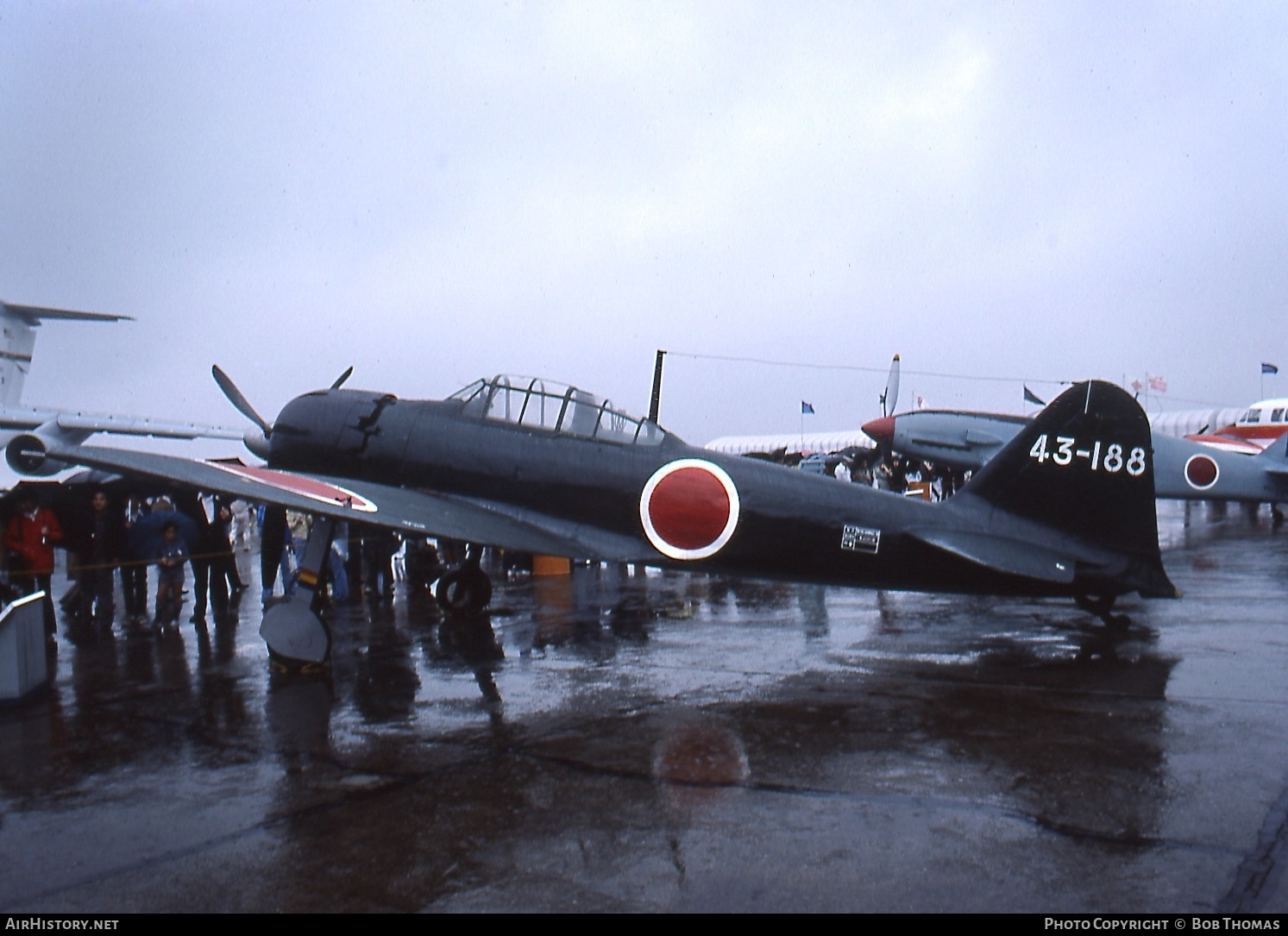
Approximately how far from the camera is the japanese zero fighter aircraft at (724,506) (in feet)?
24.6

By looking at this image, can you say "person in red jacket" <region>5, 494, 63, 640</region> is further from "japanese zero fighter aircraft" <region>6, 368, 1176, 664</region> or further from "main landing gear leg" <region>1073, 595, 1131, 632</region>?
"main landing gear leg" <region>1073, 595, 1131, 632</region>

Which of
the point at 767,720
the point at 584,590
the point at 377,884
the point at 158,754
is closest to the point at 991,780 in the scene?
the point at 767,720

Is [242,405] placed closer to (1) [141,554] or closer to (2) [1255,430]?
(1) [141,554]

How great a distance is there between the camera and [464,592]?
35.4 feet

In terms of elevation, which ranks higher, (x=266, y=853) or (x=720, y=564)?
(x=720, y=564)

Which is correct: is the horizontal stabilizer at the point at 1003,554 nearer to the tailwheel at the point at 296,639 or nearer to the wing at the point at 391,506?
the wing at the point at 391,506

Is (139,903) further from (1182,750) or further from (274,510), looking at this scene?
(274,510)

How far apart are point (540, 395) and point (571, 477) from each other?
2.91ft

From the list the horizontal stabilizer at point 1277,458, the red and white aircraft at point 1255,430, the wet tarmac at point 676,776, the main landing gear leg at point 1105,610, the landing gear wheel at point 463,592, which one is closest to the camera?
the wet tarmac at point 676,776

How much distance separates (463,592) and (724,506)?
13.2 feet

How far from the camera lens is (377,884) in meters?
3.48

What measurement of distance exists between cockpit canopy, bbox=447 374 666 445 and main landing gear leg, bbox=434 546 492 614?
2.36 meters

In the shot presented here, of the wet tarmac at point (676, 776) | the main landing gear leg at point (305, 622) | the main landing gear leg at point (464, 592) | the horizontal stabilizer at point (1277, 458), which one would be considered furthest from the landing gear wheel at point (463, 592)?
the horizontal stabilizer at point (1277, 458)

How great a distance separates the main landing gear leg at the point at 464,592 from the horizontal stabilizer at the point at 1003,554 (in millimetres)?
5140
